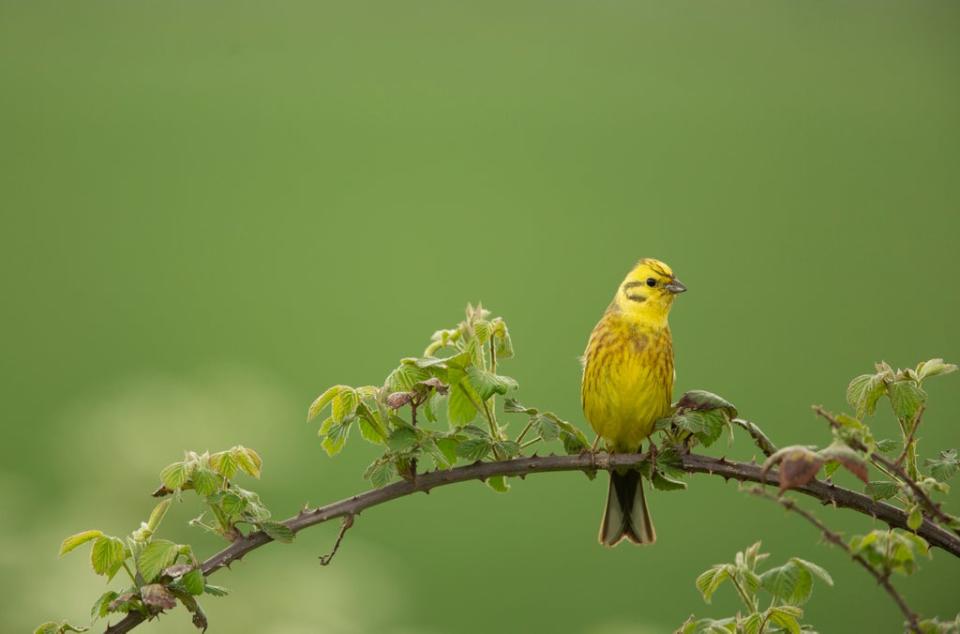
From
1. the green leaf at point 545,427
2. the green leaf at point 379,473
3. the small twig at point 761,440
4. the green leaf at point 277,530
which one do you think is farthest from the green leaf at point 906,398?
the green leaf at point 277,530

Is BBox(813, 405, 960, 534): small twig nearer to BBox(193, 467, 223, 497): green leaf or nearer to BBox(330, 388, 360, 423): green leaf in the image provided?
BBox(330, 388, 360, 423): green leaf

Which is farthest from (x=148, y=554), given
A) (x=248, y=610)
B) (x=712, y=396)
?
(x=248, y=610)

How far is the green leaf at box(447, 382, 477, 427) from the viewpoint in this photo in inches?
Answer: 51.1

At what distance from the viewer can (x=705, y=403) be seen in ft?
4.28

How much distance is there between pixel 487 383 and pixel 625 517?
2.62 ft

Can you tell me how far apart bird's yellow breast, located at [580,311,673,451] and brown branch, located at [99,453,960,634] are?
771mm

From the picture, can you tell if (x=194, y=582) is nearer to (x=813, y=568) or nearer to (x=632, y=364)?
(x=813, y=568)

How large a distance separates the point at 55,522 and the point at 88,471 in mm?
168

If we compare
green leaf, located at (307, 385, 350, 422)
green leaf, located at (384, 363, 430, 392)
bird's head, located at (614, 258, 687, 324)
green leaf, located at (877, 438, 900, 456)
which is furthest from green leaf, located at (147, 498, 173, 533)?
bird's head, located at (614, 258, 687, 324)

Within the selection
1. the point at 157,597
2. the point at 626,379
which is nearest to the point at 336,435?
the point at 157,597

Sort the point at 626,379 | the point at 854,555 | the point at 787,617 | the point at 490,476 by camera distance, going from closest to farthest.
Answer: the point at 854,555 < the point at 787,617 < the point at 490,476 < the point at 626,379

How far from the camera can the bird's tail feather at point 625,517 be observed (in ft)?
6.24

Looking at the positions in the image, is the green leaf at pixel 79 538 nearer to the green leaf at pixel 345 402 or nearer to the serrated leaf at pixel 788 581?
the green leaf at pixel 345 402

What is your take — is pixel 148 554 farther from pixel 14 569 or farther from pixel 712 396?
pixel 14 569
